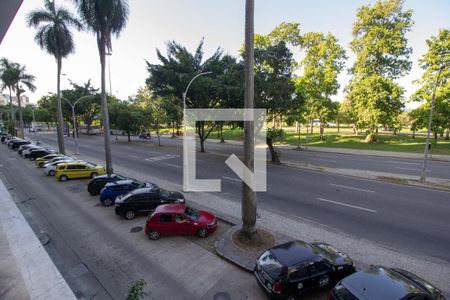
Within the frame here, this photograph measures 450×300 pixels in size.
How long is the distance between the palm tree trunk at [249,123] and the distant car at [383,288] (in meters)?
3.96

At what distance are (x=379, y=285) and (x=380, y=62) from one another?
4148 centimetres

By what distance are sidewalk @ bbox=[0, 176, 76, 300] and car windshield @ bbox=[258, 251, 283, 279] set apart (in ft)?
17.6

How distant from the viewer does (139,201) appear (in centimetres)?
1163

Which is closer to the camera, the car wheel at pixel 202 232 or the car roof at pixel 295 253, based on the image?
the car roof at pixel 295 253

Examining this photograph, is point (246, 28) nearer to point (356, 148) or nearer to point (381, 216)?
point (381, 216)

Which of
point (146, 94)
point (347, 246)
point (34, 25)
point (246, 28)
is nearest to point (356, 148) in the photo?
point (347, 246)

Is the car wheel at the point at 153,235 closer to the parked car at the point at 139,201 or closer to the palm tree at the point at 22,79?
the parked car at the point at 139,201

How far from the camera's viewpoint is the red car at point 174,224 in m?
9.54

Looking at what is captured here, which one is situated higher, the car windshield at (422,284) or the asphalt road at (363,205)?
the car windshield at (422,284)

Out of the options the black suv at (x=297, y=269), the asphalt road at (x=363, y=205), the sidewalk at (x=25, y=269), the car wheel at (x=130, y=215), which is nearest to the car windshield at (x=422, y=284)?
the black suv at (x=297, y=269)

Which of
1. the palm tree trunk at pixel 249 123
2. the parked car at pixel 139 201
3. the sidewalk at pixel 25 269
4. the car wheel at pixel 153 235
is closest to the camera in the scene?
the sidewalk at pixel 25 269

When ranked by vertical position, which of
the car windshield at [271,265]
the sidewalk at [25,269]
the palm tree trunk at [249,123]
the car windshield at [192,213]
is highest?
the palm tree trunk at [249,123]

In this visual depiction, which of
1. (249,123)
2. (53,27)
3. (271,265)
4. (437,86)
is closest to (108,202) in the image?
(249,123)

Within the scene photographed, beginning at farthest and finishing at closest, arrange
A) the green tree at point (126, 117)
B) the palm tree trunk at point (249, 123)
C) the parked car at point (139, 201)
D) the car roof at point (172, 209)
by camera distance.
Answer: the green tree at point (126, 117) → the parked car at point (139, 201) → the car roof at point (172, 209) → the palm tree trunk at point (249, 123)
